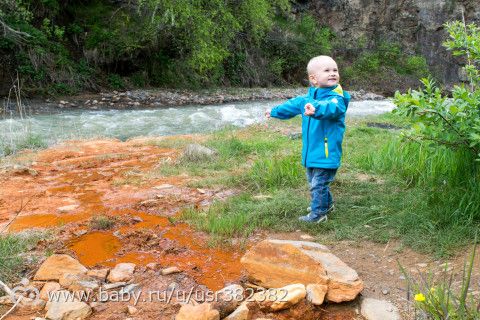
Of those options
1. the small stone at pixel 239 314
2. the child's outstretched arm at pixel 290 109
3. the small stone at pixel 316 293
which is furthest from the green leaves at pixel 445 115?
the small stone at pixel 239 314

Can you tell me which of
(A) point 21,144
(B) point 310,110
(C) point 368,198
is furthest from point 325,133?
(A) point 21,144

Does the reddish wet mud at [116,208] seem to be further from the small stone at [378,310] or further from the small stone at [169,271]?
the small stone at [378,310]

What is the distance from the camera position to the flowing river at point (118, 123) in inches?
362

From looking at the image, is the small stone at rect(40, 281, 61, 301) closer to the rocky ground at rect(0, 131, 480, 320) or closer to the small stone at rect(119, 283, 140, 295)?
the rocky ground at rect(0, 131, 480, 320)

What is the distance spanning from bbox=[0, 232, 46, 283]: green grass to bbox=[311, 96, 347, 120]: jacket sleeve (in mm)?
2325

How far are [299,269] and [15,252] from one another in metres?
1.98

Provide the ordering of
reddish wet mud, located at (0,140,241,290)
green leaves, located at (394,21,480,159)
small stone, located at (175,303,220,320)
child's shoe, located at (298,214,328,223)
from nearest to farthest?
small stone, located at (175,303,220,320) → green leaves, located at (394,21,480,159) → reddish wet mud, located at (0,140,241,290) → child's shoe, located at (298,214,328,223)

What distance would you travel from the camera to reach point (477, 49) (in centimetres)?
371

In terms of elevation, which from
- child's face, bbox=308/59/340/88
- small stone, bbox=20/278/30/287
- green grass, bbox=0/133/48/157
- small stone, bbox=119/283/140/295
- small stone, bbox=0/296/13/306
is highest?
child's face, bbox=308/59/340/88

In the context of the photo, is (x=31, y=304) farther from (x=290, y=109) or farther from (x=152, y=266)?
(x=290, y=109)

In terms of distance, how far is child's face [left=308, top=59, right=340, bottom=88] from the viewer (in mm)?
3979

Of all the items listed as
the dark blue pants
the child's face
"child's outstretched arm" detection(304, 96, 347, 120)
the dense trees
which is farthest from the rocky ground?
the dense trees

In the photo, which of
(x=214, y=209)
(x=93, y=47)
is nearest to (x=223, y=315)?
(x=214, y=209)

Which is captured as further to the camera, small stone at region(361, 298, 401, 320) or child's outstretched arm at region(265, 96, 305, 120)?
child's outstretched arm at region(265, 96, 305, 120)
